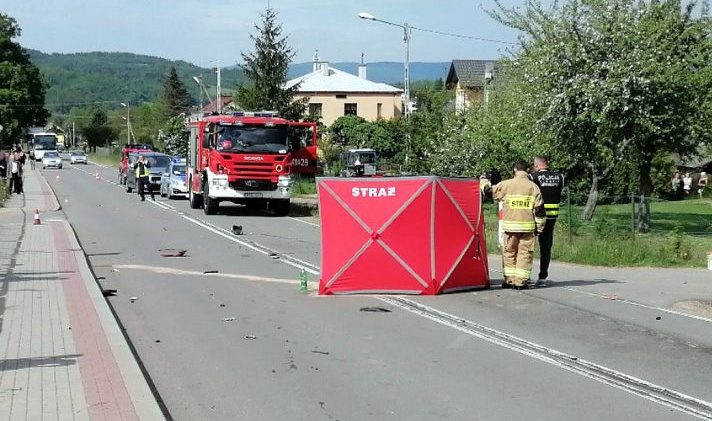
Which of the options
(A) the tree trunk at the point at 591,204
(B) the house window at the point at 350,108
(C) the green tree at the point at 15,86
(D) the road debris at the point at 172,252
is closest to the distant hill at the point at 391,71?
(B) the house window at the point at 350,108

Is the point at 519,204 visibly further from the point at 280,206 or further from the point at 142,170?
the point at 142,170

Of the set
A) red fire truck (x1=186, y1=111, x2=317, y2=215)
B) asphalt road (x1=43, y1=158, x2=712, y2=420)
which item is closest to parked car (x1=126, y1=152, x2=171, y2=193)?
red fire truck (x1=186, y1=111, x2=317, y2=215)

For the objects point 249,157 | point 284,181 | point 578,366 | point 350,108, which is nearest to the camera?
point 578,366

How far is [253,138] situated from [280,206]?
281cm

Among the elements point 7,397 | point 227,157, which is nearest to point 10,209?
point 227,157

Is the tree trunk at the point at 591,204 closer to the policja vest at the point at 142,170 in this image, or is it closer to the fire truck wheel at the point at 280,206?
the fire truck wheel at the point at 280,206

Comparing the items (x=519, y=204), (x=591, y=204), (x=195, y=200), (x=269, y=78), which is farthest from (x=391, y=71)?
(x=519, y=204)

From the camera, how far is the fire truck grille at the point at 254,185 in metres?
30.0

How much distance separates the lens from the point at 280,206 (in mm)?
32000

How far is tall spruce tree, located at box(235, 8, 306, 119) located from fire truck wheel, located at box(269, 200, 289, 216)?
20207 mm

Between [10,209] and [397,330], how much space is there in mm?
24821

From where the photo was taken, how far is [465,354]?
9.52 metres

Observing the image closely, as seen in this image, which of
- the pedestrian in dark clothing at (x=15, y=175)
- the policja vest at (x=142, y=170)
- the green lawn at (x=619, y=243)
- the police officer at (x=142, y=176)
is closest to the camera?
the green lawn at (x=619, y=243)

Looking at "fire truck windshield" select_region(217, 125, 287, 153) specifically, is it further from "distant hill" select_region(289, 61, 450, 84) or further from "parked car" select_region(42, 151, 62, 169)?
"distant hill" select_region(289, 61, 450, 84)
